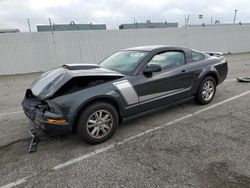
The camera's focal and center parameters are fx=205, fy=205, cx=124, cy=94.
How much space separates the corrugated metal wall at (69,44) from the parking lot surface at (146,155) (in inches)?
330

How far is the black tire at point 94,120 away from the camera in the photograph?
3.06m

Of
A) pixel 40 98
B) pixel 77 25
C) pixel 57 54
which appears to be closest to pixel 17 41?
pixel 57 54

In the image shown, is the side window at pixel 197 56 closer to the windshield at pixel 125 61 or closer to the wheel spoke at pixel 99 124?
the windshield at pixel 125 61

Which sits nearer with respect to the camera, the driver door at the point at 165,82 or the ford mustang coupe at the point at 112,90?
the ford mustang coupe at the point at 112,90

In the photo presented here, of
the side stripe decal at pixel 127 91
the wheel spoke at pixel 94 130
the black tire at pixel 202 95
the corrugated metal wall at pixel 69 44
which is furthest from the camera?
the corrugated metal wall at pixel 69 44

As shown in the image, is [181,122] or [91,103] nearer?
[91,103]

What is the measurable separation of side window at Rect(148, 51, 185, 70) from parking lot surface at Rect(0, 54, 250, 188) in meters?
1.07

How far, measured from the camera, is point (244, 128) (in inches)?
142

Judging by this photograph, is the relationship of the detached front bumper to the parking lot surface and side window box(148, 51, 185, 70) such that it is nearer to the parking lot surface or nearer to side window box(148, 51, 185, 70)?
the parking lot surface

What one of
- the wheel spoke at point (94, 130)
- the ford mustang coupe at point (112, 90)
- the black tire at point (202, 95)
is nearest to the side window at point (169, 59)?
the ford mustang coupe at point (112, 90)

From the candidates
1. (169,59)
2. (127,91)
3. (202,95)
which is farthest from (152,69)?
(202,95)

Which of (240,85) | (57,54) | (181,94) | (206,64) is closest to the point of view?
(181,94)

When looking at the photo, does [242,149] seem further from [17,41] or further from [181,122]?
[17,41]

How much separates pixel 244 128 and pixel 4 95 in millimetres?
7056
